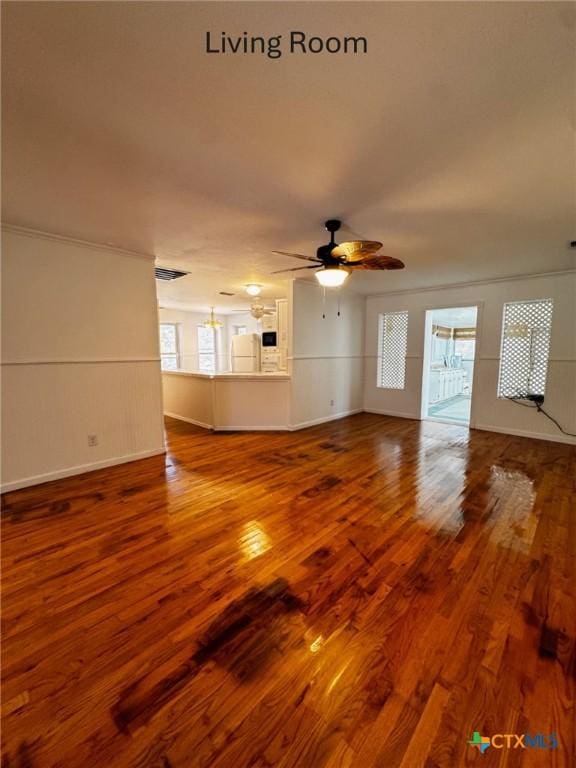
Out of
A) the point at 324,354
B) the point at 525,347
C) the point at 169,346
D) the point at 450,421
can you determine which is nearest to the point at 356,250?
the point at 324,354

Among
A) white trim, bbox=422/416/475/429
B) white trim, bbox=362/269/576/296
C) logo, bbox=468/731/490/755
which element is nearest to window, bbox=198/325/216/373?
white trim, bbox=362/269/576/296

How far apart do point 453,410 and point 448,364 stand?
6.56 ft

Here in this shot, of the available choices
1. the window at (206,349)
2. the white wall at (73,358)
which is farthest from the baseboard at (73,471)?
the window at (206,349)

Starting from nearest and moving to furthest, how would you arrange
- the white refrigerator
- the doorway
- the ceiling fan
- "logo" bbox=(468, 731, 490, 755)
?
"logo" bbox=(468, 731, 490, 755)
the ceiling fan
the doorway
the white refrigerator

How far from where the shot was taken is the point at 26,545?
85.0 inches

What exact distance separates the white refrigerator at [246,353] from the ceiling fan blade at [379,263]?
4.28m

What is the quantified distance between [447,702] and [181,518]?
78.4 inches

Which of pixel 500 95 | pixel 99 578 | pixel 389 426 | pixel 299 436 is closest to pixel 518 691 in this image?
pixel 99 578

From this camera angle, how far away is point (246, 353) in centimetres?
699

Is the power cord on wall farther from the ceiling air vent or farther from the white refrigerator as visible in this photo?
the ceiling air vent

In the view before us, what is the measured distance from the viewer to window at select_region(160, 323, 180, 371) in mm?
8531

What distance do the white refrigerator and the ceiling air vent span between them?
7.43 feet

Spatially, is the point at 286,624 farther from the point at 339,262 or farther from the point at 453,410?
the point at 453,410

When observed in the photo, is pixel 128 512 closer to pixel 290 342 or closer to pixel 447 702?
pixel 447 702
